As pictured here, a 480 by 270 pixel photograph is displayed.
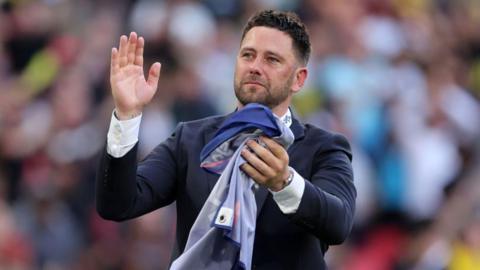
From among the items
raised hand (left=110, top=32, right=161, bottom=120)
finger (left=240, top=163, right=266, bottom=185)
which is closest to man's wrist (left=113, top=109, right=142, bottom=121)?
raised hand (left=110, top=32, right=161, bottom=120)

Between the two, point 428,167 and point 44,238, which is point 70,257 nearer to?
point 44,238

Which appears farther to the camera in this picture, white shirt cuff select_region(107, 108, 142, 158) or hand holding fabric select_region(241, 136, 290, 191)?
white shirt cuff select_region(107, 108, 142, 158)

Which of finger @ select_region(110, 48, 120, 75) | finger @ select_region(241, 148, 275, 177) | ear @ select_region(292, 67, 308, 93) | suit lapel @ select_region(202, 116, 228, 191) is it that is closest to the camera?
finger @ select_region(241, 148, 275, 177)

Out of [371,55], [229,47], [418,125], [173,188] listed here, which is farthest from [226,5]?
[173,188]

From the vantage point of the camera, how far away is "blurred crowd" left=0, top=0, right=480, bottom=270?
9.50 m

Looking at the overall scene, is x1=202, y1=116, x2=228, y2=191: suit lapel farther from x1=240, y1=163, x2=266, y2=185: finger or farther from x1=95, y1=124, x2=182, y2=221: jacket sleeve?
x1=240, y1=163, x2=266, y2=185: finger

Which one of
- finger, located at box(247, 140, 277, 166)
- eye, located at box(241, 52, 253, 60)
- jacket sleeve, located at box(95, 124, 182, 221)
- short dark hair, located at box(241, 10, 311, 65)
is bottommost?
jacket sleeve, located at box(95, 124, 182, 221)

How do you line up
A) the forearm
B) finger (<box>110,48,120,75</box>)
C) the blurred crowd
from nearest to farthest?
the forearm → finger (<box>110,48,120,75</box>) → the blurred crowd

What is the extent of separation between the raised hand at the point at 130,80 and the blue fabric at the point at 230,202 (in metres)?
0.30

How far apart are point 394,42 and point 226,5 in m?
1.50

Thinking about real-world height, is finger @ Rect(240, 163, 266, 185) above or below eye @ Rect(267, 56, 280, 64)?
below

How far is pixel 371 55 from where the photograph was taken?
34.3 feet

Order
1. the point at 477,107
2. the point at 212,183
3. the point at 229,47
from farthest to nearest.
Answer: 1. the point at 229,47
2. the point at 477,107
3. the point at 212,183

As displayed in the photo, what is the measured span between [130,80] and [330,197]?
0.83m
